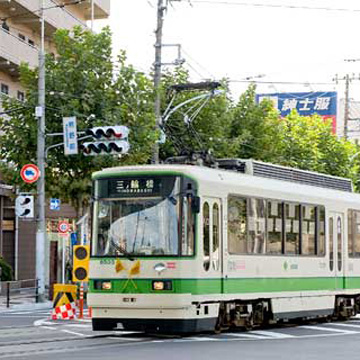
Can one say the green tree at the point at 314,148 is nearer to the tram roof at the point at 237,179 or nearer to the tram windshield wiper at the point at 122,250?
the tram roof at the point at 237,179

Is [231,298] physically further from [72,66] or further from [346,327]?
[72,66]

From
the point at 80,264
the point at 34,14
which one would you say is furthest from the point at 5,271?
the point at 80,264

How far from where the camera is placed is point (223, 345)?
19.7 meters

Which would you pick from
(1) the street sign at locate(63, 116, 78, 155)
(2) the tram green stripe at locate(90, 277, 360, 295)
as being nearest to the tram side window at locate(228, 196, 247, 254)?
(2) the tram green stripe at locate(90, 277, 360, 295)

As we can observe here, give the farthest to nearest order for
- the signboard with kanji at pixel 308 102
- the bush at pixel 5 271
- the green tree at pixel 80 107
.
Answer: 1. the signboard with kanji at pixel 308 102
2. the bush at pixel 5 271
3. the green tree at pixel 80 107

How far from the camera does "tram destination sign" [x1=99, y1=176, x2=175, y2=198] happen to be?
2130 centimetres

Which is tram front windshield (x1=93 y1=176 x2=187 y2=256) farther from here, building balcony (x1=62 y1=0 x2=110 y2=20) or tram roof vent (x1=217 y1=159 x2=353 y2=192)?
building balcony (x1=62 y1=0 x2=110 y2=20)

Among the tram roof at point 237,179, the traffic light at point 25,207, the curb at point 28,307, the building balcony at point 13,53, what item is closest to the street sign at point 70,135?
the traffic light at point 25,207

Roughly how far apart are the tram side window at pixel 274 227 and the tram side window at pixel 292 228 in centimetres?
31

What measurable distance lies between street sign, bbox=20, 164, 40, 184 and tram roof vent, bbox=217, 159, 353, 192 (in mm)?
13205

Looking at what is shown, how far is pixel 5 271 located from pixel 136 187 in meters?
26.8

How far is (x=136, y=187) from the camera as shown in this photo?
21531mm

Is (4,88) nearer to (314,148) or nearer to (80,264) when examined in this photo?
(314,148)

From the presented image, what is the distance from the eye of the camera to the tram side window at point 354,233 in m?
28.2
